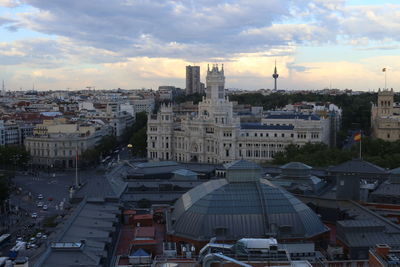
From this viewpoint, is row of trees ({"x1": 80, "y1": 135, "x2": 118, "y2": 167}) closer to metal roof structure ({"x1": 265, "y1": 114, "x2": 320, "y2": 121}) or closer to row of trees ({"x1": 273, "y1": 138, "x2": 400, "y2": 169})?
metal roof structure ({"x1": 265, "y1": 114, "x2": 320, "y2": 121})

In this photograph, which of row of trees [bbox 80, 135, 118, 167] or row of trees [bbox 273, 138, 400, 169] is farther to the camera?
row of trees [bbox 80, 135, 118, 167]

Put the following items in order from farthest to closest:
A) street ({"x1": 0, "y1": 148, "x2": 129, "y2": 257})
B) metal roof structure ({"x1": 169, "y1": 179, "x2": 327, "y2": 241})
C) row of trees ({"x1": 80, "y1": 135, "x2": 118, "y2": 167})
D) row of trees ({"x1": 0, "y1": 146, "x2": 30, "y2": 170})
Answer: row of trees ({"x1": 80, "y1": 135, "x2": 118, "y2": 167}) < row of trees ({"x1": 0, "y1": 146, "x2": 30, "y2": 170}) < street ({"x1": 0, "y1": 148, "x2": 129, "y2": 257}) < metal roof structure ({"x1": 169, "y1": 179, "x2": 327, "y2": 241})

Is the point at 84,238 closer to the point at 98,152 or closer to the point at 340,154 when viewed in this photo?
the point at 340,154

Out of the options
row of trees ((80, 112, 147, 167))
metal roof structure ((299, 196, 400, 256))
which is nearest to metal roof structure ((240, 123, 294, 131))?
row of trees ((80, 112, 147, 167))

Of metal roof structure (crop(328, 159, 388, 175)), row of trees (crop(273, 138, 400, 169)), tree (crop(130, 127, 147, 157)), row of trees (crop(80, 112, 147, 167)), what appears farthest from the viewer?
tree (crop(130, 127, 147, 157))

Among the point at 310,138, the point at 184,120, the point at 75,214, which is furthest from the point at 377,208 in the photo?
the point at 184,120

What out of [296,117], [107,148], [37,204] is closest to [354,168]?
[37,204]

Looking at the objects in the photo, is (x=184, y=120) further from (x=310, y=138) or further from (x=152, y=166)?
(x=152, y=166)
